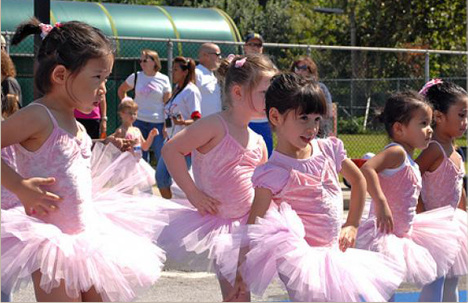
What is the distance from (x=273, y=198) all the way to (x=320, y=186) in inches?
9.7

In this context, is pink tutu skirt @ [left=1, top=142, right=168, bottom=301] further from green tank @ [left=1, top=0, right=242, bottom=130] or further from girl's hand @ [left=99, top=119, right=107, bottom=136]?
green tank @ [left=1, top=0, right=242, bottom=130]

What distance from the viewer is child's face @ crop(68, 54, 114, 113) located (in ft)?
14.4

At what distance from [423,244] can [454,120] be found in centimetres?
106

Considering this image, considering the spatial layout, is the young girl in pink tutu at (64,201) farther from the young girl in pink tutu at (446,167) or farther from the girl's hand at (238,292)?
the young girl in pink tutu at (446,167)

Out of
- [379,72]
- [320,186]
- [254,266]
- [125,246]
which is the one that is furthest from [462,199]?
[379,72]

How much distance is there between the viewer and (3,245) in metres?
4.22

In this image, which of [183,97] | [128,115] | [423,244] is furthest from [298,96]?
[128,115]

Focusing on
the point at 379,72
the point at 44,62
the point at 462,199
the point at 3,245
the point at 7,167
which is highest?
the point at 44,62

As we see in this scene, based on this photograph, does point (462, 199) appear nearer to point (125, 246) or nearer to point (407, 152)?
point (407, 152)

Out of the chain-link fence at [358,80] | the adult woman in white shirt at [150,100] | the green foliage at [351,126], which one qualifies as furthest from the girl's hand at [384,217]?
the green foliage at [351,126]

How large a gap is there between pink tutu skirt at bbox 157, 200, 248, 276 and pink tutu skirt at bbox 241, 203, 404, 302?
0.57 meters

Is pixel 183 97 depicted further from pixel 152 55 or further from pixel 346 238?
pixel 346 238

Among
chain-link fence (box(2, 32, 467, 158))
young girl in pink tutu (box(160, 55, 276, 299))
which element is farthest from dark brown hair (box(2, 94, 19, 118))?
chain-link fence (box(2, 32, 467, 158))

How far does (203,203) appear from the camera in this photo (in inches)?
207
